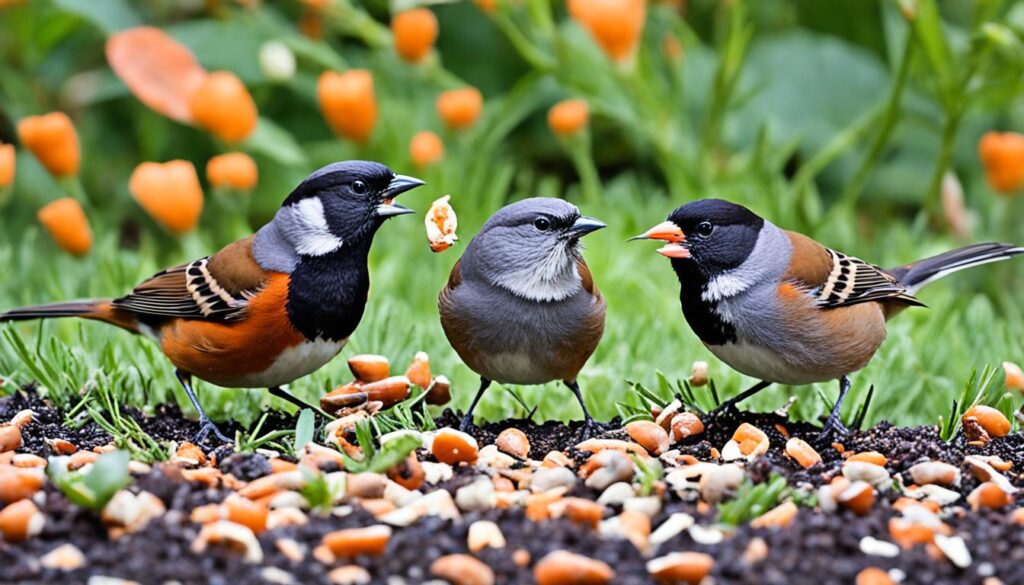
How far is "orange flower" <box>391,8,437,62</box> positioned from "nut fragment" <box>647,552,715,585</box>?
360cm

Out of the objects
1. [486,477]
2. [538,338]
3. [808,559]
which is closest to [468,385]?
[538,338]

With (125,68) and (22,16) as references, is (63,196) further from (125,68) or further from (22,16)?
(125,68)

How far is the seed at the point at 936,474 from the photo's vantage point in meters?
2.93

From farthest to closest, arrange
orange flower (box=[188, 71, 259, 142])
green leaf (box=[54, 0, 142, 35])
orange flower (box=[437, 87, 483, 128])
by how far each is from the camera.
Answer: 1. green leaf (box=[54, 0, 142, 35])
2. orange flower (box=[437, 87, 483, 128])
3. orange flower (box=[188, 71, 259, 142])

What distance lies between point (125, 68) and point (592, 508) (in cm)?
351

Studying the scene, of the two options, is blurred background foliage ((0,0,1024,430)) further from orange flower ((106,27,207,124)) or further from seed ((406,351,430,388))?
orange flower ((106,27,207,124))

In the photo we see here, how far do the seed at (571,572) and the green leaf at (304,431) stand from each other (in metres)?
0.96

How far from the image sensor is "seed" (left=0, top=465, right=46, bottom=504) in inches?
107

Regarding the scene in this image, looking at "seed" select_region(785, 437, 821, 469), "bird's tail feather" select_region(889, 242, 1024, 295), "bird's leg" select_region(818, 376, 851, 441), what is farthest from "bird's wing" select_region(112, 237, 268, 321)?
"bird's tail feather" select_region(889, 242, 1024, 295)

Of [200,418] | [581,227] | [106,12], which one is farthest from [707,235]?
[106,12]

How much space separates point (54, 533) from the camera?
8.42 ft

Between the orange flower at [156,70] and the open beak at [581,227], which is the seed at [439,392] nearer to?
the open beak at [581,227]

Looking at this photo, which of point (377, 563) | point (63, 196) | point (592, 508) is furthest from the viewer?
point (63, 196)

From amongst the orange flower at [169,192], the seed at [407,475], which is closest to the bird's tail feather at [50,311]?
the orange flower at [169,192]
